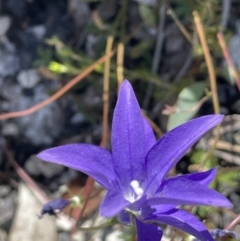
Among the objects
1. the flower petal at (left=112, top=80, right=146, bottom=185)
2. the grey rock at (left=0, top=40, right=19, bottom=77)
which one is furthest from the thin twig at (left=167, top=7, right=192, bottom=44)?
the flower petal at (left=112, top=80, right=146, bottom=185)

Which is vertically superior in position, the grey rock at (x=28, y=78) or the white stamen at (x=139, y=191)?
the white stamen at (x=139, y=191)

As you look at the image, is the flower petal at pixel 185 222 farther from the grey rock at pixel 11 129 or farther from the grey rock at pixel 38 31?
the grey rock at pixel 38 31

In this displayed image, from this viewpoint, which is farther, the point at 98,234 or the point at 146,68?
the point at 146,68

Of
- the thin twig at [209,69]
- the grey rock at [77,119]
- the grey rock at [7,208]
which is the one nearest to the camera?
the thin twig at [209,69]

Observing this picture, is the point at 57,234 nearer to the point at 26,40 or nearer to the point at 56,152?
the point at 26,40

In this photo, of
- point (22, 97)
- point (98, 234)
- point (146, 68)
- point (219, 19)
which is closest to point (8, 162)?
point (22, 97)

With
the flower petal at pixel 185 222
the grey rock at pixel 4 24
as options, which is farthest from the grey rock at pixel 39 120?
the flower petal at pixel 185 222

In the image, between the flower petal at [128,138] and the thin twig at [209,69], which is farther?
the thin twig at [209,69]

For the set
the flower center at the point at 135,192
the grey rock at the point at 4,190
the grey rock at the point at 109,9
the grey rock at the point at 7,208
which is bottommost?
the grey rock at the point at 7,208

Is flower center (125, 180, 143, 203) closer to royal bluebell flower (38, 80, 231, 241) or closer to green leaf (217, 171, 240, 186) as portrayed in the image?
royal bluebell flower (38, 80, 231, 241)
